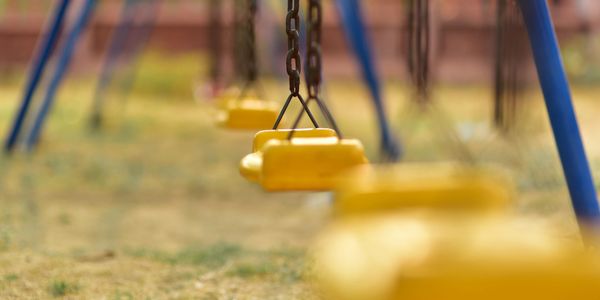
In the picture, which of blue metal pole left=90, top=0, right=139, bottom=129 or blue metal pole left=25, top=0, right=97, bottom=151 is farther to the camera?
blue metal pole left=90, top=0, right=139, bottom=129

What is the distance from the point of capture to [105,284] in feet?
9.09

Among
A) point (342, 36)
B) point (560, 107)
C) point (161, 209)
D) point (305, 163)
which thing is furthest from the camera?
point (342, 36)

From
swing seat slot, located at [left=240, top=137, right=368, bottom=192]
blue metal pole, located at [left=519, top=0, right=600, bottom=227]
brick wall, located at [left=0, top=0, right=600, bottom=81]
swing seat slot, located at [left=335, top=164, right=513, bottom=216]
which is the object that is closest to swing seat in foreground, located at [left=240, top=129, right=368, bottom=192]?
swing seat slot, located at [left=240, top=137, right=368, bottom=192]

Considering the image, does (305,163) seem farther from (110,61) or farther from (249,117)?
(110,61)

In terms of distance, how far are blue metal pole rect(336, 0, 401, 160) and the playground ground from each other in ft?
0.93

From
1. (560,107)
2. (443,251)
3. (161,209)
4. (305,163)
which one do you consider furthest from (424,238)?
(161,209)

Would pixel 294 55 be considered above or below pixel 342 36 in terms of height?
below

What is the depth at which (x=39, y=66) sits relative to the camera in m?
5.82

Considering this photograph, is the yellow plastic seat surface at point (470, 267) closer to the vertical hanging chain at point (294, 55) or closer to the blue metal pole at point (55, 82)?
the vertical hanging chain at point (294, 55)

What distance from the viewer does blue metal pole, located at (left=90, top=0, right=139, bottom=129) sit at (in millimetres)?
8047

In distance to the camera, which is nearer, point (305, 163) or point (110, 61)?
point (305, 163)

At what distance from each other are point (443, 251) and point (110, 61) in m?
7.39

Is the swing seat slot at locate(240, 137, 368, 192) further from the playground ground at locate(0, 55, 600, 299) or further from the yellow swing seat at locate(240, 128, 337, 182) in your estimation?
the playground ground at locate(0, 55, 600, 299)

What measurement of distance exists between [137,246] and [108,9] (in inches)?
401
